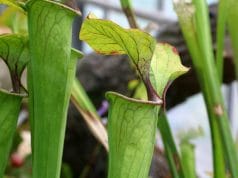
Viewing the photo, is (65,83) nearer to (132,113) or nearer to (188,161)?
(132,113)

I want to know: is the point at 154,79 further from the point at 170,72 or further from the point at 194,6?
the point at 194,6

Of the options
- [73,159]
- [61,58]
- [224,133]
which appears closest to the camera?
[61,58]

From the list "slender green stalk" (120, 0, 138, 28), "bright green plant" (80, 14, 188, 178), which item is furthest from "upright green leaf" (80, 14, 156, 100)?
"slender green stalk" (120, 0, 138, 28)

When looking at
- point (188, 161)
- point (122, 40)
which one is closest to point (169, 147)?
point (188, 161)

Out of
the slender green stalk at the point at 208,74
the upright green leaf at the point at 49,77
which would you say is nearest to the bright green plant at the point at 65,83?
the upright green leaf at the point at 49,77

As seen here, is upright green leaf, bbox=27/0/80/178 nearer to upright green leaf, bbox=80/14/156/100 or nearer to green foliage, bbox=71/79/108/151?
upright green leaf, bbox=80/14/156/100

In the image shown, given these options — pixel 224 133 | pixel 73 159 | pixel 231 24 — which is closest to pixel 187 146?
pixel 224 133
